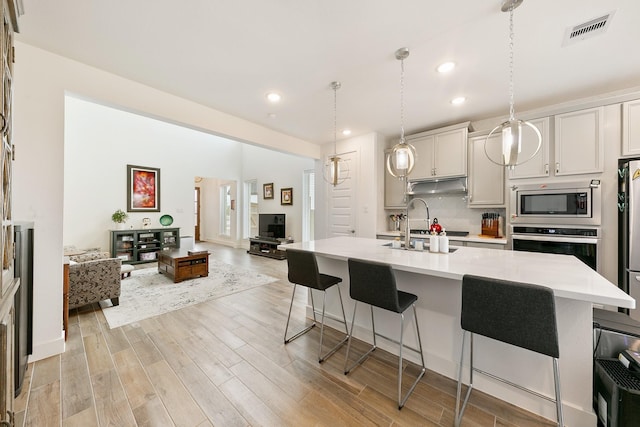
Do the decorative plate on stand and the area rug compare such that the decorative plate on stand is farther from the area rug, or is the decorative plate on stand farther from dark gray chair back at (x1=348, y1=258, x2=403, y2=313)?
dark gray chair back at (x1=348, y1=258, x2=403, y2=313)

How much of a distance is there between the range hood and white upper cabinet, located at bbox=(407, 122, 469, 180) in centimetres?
10

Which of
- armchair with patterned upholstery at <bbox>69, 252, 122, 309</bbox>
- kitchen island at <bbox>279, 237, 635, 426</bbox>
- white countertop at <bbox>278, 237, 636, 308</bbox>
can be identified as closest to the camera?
white countertop at <bbox>278, 237, 636, 308</bbox>

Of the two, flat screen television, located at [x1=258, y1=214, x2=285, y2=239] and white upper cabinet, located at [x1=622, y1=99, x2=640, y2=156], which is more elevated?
white upper cabinet, located at [x1=622, y1=99, x2=640, y2=156]

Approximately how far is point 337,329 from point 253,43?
281cm

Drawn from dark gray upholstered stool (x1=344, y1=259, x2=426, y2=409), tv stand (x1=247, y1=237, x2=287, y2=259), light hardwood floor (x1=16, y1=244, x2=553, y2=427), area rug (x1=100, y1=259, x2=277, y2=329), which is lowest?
light hardwood floor (x1=16, y1=244, x2=553, y2=427)

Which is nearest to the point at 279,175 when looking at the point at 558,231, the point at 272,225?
the point at 272,225

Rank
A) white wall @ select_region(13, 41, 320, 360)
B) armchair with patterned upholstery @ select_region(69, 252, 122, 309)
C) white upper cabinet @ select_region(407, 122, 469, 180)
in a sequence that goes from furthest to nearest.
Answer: white upper cabinet @ select_region(407, 122, 469, 180), armchair with patterned upholstery @ select_region(69, 252, 122, 309), white wall @ select_region(13, 41, 320, 360)

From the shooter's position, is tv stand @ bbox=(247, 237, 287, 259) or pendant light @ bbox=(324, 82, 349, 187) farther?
tv stand @ bbox=(247, 237, 287, 259)

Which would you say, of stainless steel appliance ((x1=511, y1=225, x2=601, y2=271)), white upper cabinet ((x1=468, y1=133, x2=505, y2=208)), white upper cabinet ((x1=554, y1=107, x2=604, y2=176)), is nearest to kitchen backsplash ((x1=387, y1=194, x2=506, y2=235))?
white upper cabinet ((x1=468, y1=133, x2=505, y2=208))

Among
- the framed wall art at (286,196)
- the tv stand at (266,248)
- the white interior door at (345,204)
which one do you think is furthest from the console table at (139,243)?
the white interior door at (345,204)

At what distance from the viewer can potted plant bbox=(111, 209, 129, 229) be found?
5.62m

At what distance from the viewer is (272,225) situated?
6801mm

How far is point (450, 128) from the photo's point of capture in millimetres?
3676

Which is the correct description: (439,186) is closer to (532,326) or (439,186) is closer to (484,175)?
(484,175)
